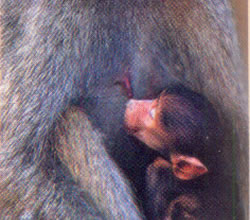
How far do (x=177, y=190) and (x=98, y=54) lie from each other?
346mm

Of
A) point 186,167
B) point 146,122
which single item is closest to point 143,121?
point 146,122

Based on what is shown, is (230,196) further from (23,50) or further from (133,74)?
(23,50)

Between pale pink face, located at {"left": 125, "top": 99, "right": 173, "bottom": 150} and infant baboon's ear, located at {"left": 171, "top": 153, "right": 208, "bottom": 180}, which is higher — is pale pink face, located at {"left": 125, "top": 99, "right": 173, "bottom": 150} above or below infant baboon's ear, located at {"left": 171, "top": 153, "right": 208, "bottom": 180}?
above

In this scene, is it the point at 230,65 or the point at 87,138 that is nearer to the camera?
the point at 87,138

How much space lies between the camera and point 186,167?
89 centimetres

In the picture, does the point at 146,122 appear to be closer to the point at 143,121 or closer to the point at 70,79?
the point at 143,121

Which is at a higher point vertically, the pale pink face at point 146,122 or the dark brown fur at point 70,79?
the dark brown fur at point 70,79

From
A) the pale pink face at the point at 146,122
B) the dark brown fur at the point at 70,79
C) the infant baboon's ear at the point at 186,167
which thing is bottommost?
the infant baboon's ear at the point at 186,167

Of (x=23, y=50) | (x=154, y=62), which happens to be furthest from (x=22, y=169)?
(x=154, y=62)

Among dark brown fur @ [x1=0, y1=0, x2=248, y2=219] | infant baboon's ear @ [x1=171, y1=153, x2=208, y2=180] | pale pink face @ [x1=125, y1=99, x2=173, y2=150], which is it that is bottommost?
infant baboon's ear @ [x1=171, y1=153, x2=208, y2=180]

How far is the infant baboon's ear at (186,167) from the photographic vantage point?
2.87ft

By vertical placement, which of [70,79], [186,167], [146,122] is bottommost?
[186,167]

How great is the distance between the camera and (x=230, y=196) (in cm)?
97

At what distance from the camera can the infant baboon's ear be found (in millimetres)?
876
